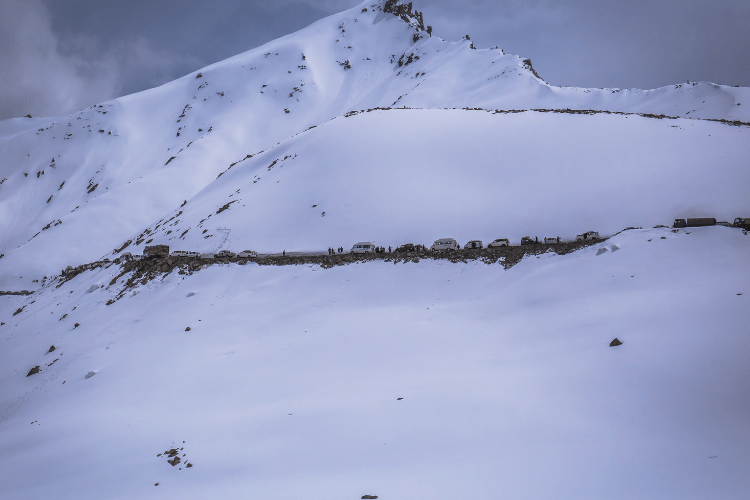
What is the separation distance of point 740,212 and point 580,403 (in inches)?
1081

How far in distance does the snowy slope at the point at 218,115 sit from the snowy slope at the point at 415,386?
29516mm

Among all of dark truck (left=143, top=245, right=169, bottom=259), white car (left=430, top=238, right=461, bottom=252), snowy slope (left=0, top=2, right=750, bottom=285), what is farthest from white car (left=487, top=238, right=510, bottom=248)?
dark truck (left=143, top=245, right=169, bottom=259)

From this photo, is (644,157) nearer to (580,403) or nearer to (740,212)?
(740,212)

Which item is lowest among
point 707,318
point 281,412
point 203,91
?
point 281,412

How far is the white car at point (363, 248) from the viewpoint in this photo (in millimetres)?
31250

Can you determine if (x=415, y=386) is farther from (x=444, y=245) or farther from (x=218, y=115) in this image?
(x=218, y=115)

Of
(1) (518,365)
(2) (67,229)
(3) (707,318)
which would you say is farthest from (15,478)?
(2) (67,229)

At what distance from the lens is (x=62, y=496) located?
41.2ft

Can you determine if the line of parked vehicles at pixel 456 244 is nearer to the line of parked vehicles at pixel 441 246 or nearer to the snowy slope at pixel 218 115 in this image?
the line of parked vehicles at pixel 441 246

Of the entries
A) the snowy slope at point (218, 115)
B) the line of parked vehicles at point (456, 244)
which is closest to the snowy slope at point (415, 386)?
the line of parked vehicles at point (456, 244)

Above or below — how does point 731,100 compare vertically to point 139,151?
below

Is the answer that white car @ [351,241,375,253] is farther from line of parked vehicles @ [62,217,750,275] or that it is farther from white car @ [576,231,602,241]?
white car @ [576,231,602,241]

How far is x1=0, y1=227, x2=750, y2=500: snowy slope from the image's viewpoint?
10.8m

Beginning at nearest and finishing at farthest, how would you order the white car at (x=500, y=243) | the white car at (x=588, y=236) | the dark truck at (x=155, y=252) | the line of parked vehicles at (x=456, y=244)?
the white car at (x=588, y=236), the line of parked vehicles at (x=456, y=244), the white car at (x=500, y=243), the dark truck at (x=155, y=252)
